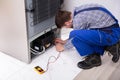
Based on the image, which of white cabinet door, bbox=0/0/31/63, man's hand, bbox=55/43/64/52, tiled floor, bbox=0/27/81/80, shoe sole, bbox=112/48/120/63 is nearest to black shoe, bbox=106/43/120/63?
shoe sole, bbox=112/48/120/63

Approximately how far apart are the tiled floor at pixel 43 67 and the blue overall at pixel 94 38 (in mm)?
143

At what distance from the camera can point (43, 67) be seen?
5.21 ft

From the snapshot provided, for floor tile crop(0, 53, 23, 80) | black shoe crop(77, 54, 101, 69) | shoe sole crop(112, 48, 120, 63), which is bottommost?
floor tile crop(0, 53, 23, 80)

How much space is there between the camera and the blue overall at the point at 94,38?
1572 millimetres

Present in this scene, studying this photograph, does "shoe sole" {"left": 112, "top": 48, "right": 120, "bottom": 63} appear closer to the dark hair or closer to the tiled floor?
the tiled floor

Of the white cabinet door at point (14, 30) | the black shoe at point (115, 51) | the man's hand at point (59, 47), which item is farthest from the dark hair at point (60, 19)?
the black shoe at point (115, 51)

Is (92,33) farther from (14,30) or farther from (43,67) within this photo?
(14,30)

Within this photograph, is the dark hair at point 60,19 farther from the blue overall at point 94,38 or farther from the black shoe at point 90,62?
the black shoe at point 90,62

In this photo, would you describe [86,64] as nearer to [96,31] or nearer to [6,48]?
[96,31]

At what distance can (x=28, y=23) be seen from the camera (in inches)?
59.1

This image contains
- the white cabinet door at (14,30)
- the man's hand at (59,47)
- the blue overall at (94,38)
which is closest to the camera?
the white cabinet door at (14,30)

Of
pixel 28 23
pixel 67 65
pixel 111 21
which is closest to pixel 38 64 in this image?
pixel 67 65

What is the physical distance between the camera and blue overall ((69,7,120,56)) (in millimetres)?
1572

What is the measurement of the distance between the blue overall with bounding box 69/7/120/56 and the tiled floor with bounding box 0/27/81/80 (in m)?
0.14
